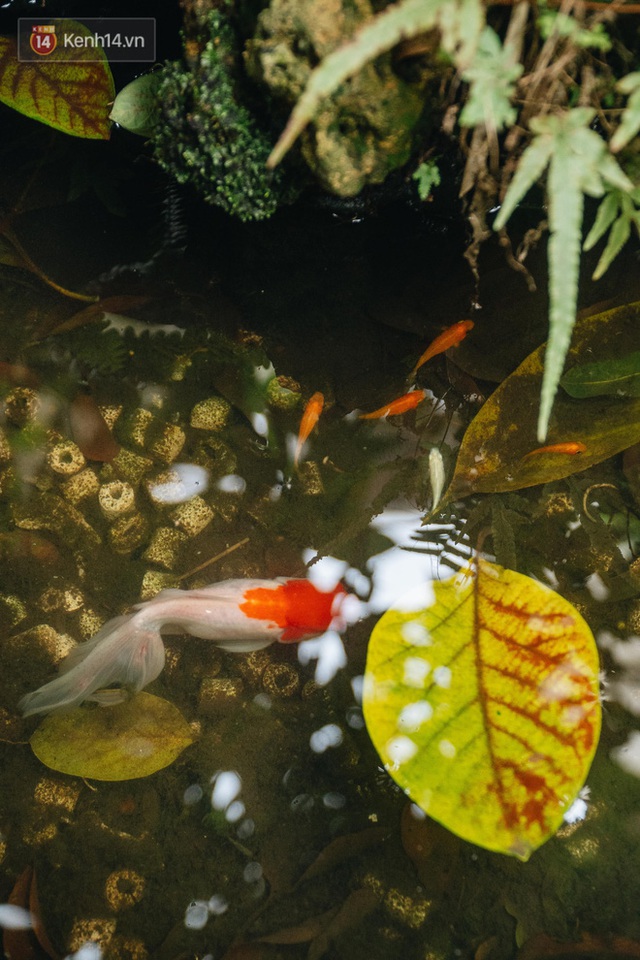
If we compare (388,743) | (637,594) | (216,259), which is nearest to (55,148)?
(216,259)

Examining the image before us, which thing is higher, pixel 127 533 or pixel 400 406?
pixel 400 406

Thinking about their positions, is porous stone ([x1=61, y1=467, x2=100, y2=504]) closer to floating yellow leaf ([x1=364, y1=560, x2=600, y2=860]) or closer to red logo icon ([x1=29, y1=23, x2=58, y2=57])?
Answer: floating yellow leaf ([x1=364, y1=560, x2=600, y2=860])

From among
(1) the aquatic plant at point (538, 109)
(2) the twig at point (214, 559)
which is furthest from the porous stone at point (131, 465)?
(1) the aquatic plant at point (538, 109)

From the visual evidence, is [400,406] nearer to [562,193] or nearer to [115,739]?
[562,193]

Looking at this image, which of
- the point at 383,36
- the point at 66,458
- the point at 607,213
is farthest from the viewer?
the point at 66,458

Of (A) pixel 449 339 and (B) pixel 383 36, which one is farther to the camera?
(A) pixel 449 339

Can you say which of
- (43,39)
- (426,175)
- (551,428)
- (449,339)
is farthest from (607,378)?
(43,39)

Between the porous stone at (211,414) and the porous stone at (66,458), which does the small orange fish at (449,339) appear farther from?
the porous stone at (66,458)

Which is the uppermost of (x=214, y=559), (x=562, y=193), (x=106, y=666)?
(x=562, y=193)
